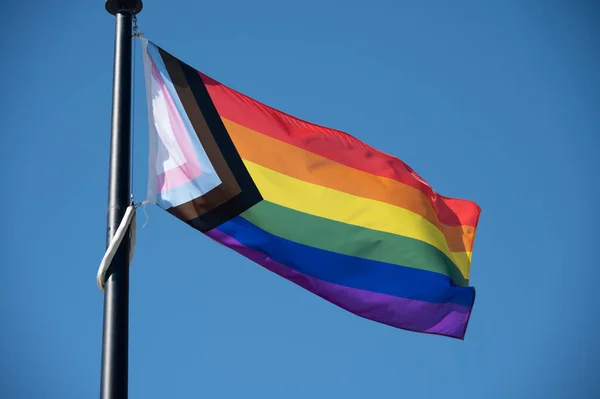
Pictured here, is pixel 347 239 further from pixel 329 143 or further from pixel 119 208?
pixel 119 208

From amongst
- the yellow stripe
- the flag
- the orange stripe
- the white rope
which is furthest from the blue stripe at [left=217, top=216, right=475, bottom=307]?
the white rope

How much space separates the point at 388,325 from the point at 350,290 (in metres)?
0.54

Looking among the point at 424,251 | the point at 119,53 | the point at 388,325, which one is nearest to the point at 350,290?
the point at 388,325

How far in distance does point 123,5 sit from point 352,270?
12.2 feet

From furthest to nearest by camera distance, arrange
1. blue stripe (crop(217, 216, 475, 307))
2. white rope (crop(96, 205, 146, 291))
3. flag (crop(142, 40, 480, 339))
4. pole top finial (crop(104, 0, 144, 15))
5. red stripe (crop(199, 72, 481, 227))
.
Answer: red stripe (crop(199, 72, 481, 227))
blue stripe (crop(217, 216, 475, 307))
flag (crop(142, 40, 480, 339))
pole top finial (crop(104, 0, 144, 15))
white rope (crop(96, 205, 146, 291))

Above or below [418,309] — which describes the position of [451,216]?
above

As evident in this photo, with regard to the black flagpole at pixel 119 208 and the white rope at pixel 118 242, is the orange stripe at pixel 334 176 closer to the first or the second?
the black flagpole at pixel 119 208

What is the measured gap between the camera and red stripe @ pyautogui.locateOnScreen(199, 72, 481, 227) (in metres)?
8.47

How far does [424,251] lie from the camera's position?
9.55 metres

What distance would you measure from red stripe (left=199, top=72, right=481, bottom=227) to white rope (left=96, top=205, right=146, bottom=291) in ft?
8.30

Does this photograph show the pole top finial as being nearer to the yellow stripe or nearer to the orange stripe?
the orange stripe

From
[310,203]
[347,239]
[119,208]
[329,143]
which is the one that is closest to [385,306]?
[347,239]

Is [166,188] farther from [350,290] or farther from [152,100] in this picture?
[350,290]

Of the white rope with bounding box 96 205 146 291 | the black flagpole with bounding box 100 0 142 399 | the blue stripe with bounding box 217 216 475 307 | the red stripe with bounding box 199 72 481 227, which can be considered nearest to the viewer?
the black flagpole with bounding box 100 0 142 399
